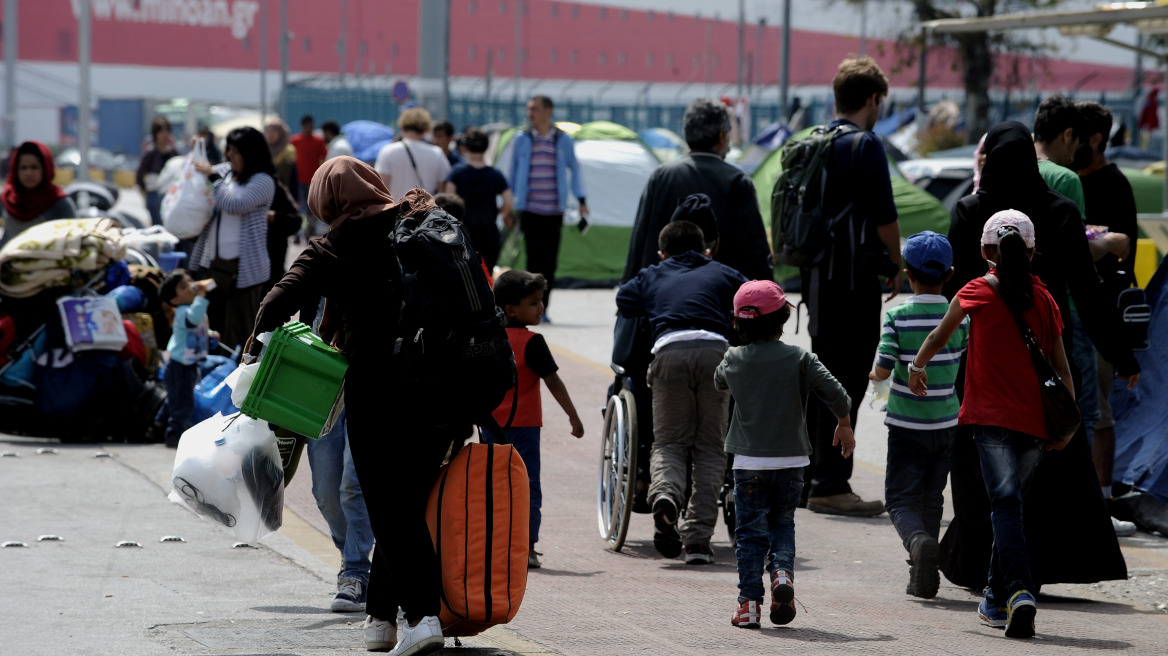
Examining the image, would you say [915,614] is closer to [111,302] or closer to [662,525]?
[662,525]

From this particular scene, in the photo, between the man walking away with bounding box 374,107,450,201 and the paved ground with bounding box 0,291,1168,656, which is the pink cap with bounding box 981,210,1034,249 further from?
the man walking away with bounding box 374,107,450,201

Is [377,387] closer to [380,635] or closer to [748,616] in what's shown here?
[380,635]

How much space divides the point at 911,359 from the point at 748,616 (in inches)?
59.3

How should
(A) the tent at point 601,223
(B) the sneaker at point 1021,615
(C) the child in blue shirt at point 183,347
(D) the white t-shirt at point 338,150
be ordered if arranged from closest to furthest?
(B) the sneaker at point 1021,615 → (C) the child in blue shirt at point 183,347 → (D) the white t-shirt at point 338,150 → (A) the tent at point 601,223

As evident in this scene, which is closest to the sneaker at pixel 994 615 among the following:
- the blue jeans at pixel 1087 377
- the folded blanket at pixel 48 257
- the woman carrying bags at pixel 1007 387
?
the woman carrying bags at pixel 1007 387

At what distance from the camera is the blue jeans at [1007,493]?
5637 millimetres

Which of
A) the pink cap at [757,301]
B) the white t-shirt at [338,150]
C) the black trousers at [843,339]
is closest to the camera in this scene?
the pink cap at [757,301]

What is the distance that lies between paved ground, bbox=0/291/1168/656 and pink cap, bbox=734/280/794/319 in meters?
1.13

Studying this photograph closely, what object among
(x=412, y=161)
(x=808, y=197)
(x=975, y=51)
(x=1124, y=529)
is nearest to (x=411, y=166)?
(x=412, y=161)

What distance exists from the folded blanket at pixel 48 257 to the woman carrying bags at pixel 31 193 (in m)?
1.09

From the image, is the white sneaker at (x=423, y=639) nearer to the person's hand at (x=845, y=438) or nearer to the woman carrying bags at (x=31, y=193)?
the person's hand at (x=845, y=438)

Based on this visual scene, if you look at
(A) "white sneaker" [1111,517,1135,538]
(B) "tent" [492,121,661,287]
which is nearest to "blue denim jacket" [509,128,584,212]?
(B) "tent" [492,121,661,287]

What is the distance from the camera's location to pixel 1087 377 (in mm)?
7199

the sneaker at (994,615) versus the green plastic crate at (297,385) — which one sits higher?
the green plastic crate at (297,385)
